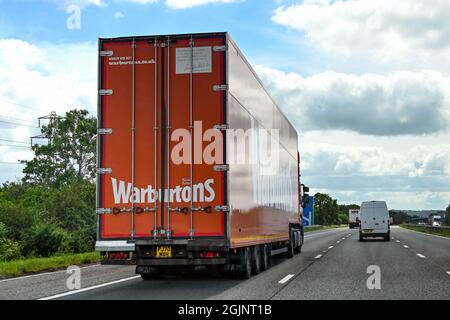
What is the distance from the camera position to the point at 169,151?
11.9 m

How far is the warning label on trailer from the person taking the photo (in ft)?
39.6

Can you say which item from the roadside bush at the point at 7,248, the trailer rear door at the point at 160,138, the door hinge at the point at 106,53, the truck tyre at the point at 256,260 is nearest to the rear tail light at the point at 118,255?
the trailer rear door at the point at 160,138

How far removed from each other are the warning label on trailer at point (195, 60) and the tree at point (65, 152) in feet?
181

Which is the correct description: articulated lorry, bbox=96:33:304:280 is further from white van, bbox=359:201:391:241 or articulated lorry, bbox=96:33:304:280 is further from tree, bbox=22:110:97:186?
tree, bbox=22:110:97:186

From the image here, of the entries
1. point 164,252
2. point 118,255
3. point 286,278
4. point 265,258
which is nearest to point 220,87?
point 164,252

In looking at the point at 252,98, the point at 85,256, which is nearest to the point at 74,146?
the point at 85,256

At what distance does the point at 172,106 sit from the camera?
1205 centimetres

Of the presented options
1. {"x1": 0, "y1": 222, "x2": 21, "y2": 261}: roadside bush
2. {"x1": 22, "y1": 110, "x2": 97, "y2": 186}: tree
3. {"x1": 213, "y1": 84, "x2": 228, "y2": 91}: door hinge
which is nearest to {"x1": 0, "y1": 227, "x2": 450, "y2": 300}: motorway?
{"x1": 213, "y1": 84, "x2": 228, "y2": 91}: door hinge

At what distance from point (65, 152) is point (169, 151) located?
57.5 meters

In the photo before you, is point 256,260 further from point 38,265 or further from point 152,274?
point 38,265

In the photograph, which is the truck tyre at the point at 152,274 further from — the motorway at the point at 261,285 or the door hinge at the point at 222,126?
the door hinge at the point at 222,126

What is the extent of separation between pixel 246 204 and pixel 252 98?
2528 millimetres

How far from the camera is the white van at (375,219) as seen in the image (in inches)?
1409
